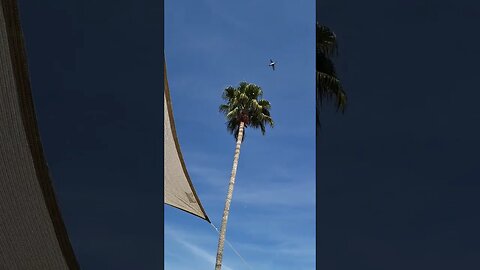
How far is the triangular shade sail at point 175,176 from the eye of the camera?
1703 centimetres

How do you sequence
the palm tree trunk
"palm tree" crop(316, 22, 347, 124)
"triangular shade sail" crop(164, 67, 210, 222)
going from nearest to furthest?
"palm tree" crop(316, 22, 347, 124), "triangular shade sail" crop(164, 67, 210, 222), the palm tree trunk

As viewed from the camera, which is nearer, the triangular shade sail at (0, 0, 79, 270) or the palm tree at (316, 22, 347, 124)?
the triangular shade sail at (0, 0, 79, 270)

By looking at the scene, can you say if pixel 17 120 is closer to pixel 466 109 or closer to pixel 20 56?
pixel 20 56

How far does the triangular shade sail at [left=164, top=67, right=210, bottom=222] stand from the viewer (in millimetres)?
17031

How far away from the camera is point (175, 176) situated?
60.1 ft

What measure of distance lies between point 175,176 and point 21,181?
1016 centimetres

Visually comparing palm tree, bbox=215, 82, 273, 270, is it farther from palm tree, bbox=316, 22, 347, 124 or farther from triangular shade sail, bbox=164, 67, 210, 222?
Answer: palm tree, bbox=316, 22, 347, 124

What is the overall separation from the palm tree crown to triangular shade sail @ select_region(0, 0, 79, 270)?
13.8 m

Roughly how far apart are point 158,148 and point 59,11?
1776cm

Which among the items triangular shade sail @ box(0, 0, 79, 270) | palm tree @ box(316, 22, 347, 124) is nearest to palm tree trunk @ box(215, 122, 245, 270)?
palm tree @ box(316, 22, 347, 124)

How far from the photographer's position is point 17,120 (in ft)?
25.3

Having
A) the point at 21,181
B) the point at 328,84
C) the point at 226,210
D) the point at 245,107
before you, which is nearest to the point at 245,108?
the point at 245,107

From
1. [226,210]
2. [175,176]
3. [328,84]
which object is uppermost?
[328,84]

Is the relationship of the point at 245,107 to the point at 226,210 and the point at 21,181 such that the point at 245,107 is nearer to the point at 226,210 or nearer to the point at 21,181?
the point at 226,210
